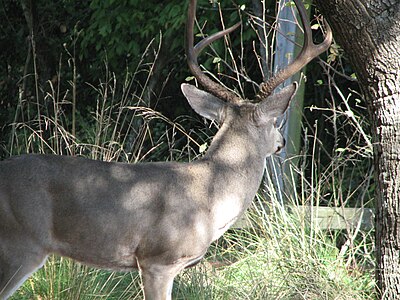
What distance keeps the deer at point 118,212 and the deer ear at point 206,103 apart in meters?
0.38

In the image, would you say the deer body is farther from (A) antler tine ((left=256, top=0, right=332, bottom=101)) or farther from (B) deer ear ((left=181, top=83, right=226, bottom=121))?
(A) antler tine ((left=256, top=0, right=332, bottom=101))

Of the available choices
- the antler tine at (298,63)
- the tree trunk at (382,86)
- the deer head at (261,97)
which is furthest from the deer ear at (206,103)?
the tree trunk at (382,86)

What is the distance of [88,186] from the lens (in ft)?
17.9

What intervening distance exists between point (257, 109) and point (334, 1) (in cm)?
87

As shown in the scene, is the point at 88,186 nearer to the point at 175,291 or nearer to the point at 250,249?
the point at 175,291

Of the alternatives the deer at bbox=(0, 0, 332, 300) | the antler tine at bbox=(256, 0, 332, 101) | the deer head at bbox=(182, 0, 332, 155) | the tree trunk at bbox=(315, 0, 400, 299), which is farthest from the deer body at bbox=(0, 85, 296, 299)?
the tree trunk at bbox=(315, 0, 400, 299)

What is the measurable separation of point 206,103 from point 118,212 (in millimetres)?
1091

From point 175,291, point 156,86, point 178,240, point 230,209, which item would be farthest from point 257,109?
point 156,86

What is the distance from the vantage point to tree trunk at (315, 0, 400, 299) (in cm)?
571

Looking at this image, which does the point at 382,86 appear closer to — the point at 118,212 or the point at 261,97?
the point at 261,97

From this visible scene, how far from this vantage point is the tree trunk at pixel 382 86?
18.7 ft

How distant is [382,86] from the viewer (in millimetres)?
5766

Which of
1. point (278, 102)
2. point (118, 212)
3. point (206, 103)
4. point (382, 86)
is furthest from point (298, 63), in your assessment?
point (118, 212)

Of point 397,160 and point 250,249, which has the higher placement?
point 397,160
